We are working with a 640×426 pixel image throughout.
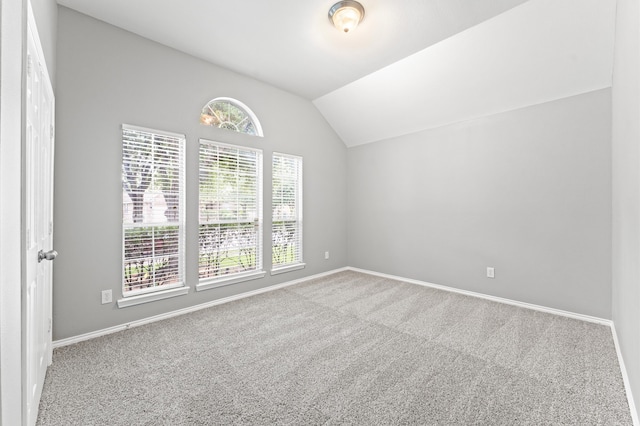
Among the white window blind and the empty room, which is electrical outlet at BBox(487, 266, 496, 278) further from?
the white window blind

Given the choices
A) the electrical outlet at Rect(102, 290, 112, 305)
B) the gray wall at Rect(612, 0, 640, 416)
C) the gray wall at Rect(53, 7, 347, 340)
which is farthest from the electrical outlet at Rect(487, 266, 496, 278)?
the electrical outlet at Rect(102, 290, 112, 305)

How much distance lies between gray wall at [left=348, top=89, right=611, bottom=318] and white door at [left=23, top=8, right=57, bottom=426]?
159 inches

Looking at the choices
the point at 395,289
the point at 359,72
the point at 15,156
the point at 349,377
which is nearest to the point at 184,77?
the point at 359,72

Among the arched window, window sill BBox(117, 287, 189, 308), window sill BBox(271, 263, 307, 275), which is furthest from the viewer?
window sill BBox(271, 263, 307, 275)

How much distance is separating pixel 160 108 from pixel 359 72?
238cm

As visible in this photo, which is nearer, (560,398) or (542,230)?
(560,398)

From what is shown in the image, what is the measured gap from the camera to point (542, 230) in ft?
10.5

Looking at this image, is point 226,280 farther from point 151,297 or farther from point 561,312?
point 561,312

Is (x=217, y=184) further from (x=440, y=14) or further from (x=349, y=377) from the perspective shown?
(x=440, y=14)

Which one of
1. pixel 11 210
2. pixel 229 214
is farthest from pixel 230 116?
pixel 11 210

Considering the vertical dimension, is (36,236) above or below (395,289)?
above

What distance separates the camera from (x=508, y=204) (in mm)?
3434

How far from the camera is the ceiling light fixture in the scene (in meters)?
2.36

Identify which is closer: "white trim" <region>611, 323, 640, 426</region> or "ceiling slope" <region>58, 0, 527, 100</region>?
"white trim" <region>611, 323, 640, 426</region>
